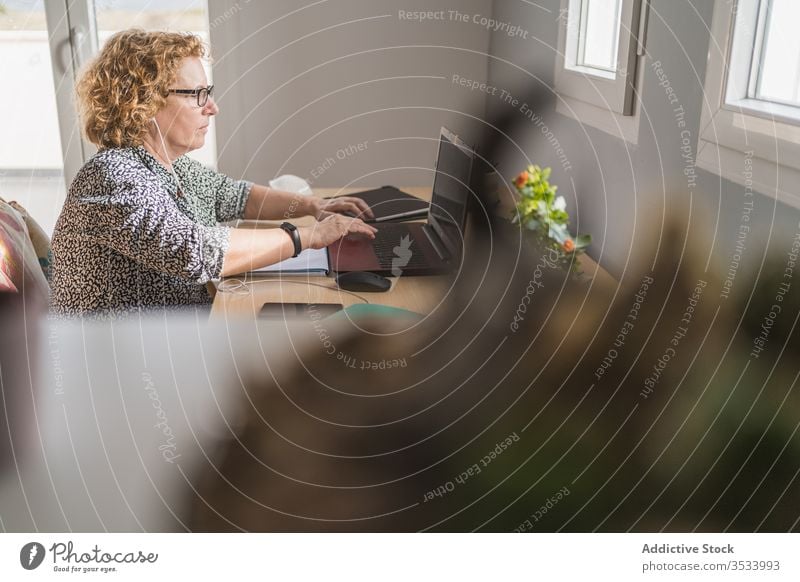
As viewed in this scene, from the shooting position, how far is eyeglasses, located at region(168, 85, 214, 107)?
27.4 inches

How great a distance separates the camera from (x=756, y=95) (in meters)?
0.67

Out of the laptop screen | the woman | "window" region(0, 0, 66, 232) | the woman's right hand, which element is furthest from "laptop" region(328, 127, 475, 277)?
"window" region(0, 0, 66, 232)

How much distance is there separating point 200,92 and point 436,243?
0.40 m

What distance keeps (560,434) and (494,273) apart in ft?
0.61

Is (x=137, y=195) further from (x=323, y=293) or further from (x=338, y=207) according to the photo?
(x=338, y=207)

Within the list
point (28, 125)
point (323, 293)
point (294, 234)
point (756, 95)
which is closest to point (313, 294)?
point (323, 293)

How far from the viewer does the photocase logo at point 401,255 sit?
0.98m

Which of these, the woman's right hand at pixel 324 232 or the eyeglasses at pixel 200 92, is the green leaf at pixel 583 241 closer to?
the woman's right hand at pixel 324 232

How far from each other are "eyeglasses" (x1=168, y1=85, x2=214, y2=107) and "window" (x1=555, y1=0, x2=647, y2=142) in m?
0.38

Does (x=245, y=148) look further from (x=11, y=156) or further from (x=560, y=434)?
(x=560, y=434)

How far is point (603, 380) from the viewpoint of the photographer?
23.9 inches

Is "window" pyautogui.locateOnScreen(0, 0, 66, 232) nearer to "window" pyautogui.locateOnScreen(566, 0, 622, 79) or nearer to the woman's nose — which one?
the woman's nose
